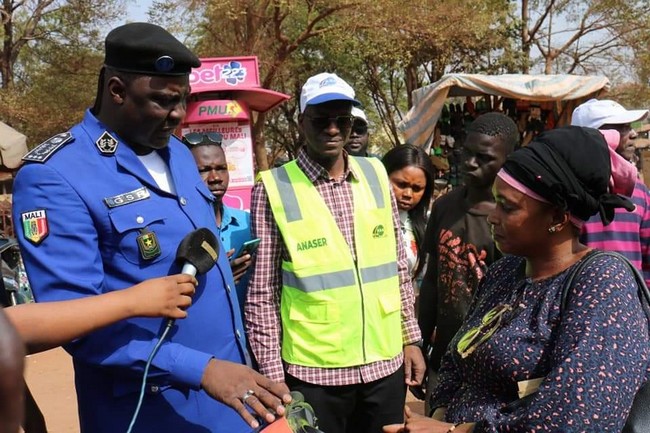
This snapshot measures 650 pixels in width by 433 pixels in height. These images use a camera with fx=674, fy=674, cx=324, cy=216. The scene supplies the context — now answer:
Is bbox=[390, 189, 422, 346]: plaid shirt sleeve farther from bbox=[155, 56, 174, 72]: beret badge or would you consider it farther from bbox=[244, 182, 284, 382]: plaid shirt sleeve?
bbox=[155, 56, 174, 72]: beret badge

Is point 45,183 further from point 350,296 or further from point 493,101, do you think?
point 493,101

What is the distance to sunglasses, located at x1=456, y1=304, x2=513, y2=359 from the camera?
194cm

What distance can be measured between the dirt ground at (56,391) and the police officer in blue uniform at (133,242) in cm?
328

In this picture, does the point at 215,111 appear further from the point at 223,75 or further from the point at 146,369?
the point at 146,369

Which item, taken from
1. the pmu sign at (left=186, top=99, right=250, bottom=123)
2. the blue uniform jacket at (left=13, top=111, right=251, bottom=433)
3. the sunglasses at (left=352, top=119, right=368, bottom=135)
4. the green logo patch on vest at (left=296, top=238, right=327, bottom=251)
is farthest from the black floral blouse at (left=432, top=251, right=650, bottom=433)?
the pmu sign at (left=186, top=99, right=250, bottom=123)

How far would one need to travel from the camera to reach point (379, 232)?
289cm

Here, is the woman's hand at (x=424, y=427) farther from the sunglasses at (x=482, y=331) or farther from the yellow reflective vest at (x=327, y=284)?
the yellow reflective vest at (x=327, y=284)

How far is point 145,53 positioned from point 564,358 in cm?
141

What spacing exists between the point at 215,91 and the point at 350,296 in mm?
5585

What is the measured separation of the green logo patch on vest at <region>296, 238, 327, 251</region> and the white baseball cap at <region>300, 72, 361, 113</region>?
583 mm

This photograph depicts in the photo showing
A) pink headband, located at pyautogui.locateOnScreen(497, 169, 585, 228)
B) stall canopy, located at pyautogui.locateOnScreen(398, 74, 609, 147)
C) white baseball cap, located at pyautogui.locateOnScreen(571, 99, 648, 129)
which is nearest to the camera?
pink headband, located at pyautogui.locateOnScreen(497, 169, 585, 228)

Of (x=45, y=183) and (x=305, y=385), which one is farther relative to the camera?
(x=305, y=385)

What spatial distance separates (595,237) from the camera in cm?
315

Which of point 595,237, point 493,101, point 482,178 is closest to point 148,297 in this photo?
point 482,178
